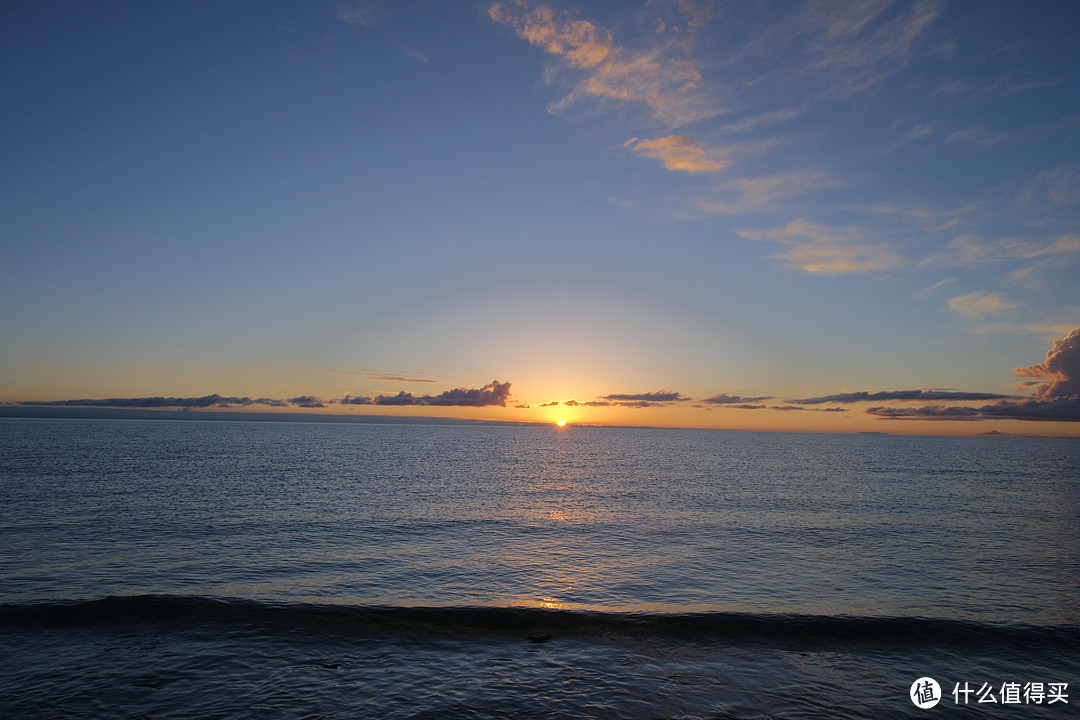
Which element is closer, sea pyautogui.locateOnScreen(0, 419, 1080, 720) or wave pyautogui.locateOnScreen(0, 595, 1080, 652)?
sea pyautogui.locateOnScreen(0, 419, 1080, 720)

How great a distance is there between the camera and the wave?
20.2 metres

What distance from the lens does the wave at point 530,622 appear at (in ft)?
66.1

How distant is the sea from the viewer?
15078mm

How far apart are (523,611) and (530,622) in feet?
2.82

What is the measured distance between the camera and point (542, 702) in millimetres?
14570

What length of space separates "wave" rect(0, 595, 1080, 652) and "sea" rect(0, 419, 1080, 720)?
0.35 feet

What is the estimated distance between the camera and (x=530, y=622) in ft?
69.5

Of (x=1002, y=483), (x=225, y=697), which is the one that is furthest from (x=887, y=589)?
(x=1002, y=483)

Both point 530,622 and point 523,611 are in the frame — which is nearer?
point 530,622

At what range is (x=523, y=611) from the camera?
2198 cm

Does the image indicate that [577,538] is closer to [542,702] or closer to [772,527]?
[772,527]

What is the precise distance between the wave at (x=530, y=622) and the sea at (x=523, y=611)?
108mm

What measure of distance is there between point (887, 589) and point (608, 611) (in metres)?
13.9

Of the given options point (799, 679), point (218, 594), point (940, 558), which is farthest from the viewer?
point (940, 558)
